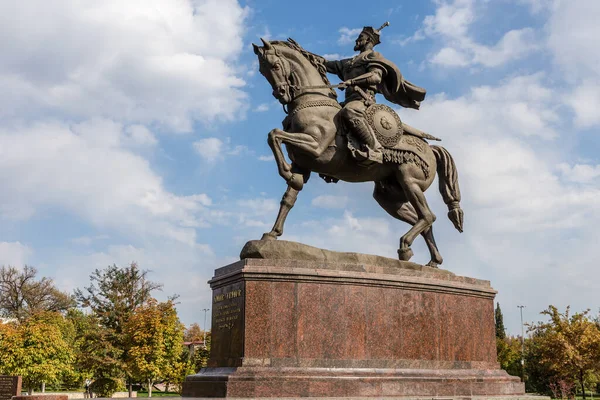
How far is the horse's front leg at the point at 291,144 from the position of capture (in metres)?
11.1

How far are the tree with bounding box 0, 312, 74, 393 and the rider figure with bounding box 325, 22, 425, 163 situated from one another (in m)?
30.6

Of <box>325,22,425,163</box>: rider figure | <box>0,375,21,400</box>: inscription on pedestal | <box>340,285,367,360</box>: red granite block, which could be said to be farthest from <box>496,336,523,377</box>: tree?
<box>340,285,367,360</box>: red granite block

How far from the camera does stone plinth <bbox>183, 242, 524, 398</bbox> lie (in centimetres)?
950

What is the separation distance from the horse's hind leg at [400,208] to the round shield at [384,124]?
4.20ft

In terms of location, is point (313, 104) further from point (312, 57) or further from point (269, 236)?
point (269, 236)

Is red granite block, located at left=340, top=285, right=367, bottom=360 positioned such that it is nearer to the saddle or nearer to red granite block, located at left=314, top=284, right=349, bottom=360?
red granite block, located at left=314, top=284, right=349, bottom=360

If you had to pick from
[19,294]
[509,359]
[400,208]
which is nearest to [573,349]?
[509,359]

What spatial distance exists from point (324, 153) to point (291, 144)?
27.5 inches

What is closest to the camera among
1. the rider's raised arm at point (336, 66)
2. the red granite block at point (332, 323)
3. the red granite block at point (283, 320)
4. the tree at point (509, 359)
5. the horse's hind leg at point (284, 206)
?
the red granite block at point (283, 320)

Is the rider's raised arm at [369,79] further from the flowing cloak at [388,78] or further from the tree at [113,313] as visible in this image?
the tree at [113,313]

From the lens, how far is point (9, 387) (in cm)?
2248

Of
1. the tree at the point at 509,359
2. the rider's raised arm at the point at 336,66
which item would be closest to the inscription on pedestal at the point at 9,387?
the rider's raised arm at the point at 336,66

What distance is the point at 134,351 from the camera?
35938mm

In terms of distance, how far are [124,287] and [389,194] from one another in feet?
106
